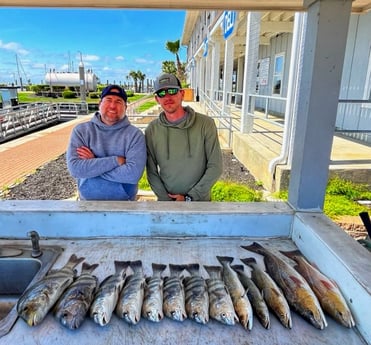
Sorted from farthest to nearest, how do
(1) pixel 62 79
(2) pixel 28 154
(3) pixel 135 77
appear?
(3) pixel 135 77 → (1) pixel 62 79 → (2) pixel 28 154

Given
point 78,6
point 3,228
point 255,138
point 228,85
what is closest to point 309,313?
point 3,228

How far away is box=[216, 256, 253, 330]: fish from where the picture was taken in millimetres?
1129

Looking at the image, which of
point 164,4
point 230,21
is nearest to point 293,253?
point 164,4

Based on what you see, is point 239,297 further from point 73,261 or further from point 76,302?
A: point 73,261

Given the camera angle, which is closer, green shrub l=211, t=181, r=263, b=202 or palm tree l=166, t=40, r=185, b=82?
green shrub l=211, t=181, r=263, b=202

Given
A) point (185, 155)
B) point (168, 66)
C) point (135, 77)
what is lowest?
point (185, 155)

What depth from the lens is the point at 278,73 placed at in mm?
11109

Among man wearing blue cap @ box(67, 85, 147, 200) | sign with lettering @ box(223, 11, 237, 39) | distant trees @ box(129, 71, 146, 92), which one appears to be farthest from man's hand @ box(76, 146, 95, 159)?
distant trees @ box(129, 71, 146, 92)

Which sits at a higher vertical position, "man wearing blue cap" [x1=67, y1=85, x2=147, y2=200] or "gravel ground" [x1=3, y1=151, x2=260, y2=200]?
"man wearing blue cap" [x1=67, y1=85, x2=147, y2=200]

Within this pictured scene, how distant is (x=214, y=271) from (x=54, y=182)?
5.35 metres

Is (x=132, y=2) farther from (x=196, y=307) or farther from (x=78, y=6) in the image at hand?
(x=196, y=307)

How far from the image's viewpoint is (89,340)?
1083mm

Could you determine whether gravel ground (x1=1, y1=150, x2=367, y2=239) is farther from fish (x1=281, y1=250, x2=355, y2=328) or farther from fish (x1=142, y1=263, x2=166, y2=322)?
fish (x1=142, y1=263, x2=166, y2=322)

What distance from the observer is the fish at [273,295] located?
1.15 m
